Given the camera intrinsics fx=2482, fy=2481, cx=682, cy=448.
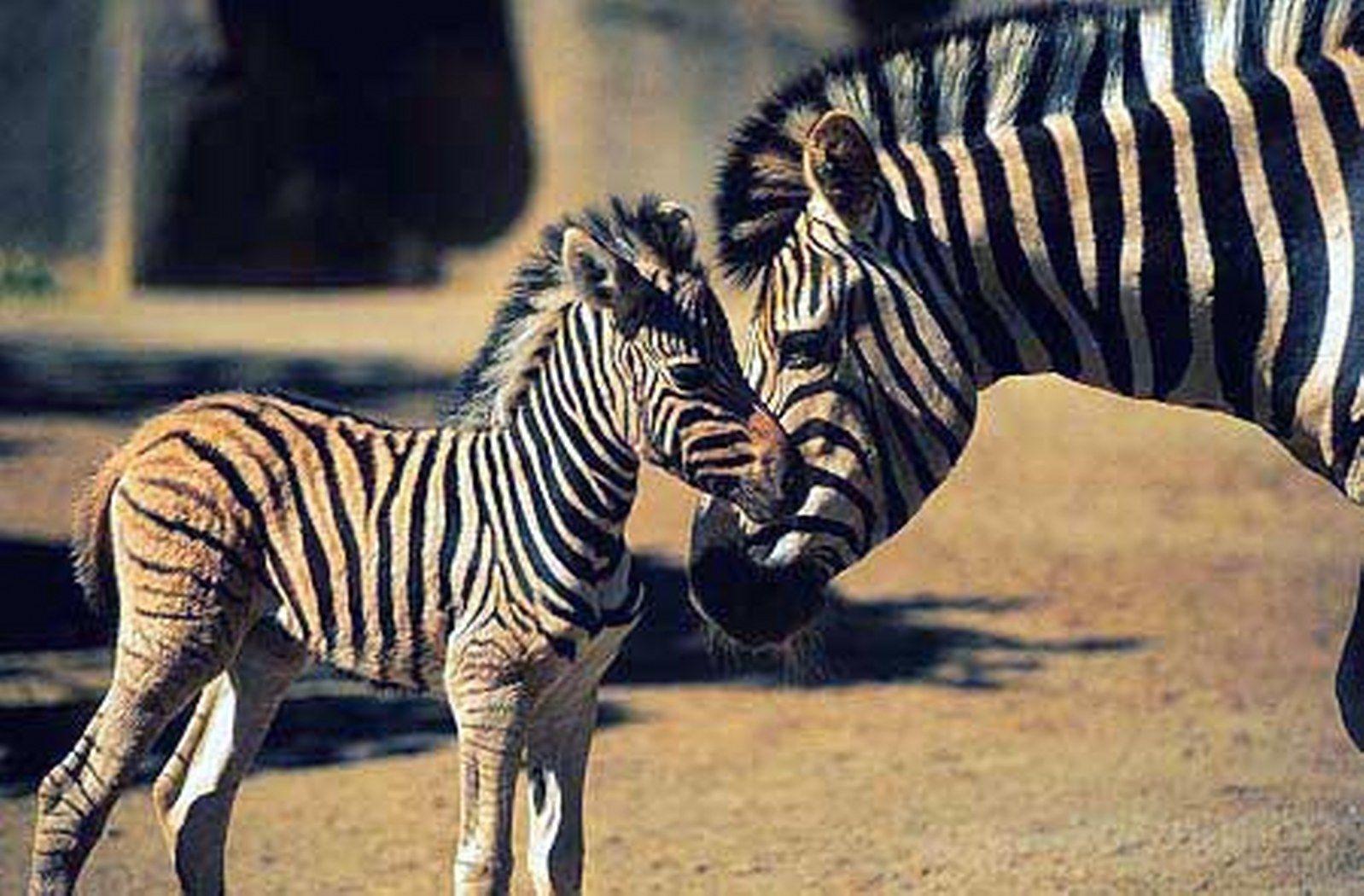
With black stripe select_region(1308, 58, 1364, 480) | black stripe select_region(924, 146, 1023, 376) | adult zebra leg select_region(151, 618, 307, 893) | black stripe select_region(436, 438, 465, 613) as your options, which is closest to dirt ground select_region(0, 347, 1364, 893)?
adult zebra leg select_region(151, 618, 307, 893)

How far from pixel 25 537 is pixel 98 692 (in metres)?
2.75

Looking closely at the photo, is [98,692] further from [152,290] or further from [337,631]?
[152,290]

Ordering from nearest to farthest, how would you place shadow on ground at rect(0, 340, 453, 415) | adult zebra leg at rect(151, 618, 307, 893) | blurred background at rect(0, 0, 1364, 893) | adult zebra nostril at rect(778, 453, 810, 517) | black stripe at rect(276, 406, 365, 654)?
adult zebra nostril at rect(778, 453, 810, 517), black stripe at rect(276, 406, 365, 654), adult zebra leg at rect(151, 618, 307, 893), blurred background at rect(0, 0, 1364, 893), shadow on ground at rect(0, 340, 453, 415)

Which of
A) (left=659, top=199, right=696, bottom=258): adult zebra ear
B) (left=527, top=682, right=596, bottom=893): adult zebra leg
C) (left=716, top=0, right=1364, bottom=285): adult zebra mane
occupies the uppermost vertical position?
(left=716, top=0, right=1364, bottom=285): adult zebra mane

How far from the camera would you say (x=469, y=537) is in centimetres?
A: 449

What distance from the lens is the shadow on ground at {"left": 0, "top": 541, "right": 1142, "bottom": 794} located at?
7.32 metres

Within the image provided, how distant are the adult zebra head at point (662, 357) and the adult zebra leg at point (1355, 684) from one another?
1218 millimetres

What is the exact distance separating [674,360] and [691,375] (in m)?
0.04

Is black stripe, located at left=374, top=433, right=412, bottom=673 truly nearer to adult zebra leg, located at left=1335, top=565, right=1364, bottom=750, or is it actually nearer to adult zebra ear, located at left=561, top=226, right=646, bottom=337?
adult zebra ear, located at left=561, top=226, right=646, bottom=337

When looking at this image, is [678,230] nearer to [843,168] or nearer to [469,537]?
[843,168]

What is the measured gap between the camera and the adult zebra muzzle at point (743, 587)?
4.26m

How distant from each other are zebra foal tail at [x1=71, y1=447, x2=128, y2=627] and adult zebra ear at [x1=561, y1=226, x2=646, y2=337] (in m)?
1.07

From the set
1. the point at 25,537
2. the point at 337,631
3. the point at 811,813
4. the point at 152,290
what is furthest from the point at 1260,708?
the point at 152,290

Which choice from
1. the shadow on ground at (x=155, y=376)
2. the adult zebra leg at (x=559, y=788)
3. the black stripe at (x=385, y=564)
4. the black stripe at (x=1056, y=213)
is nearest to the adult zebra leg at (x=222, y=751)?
the black stripe at (x=385, y=564)
